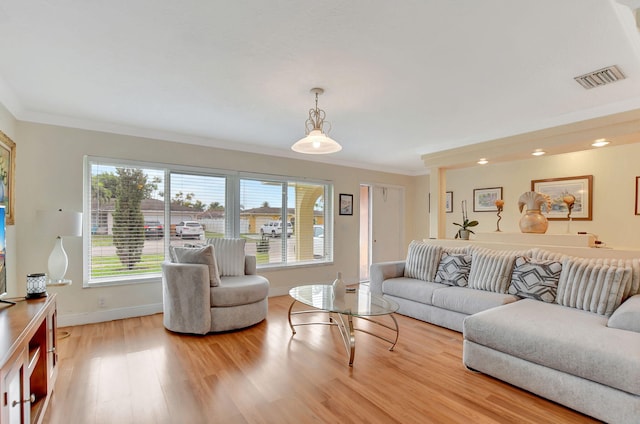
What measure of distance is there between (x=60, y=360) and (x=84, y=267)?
1221 mm

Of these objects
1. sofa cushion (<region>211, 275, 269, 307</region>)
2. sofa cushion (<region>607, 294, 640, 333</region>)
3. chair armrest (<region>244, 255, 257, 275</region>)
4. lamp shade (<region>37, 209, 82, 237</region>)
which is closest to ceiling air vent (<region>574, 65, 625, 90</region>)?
sofa cushion (<region>607, 294, 640, 333</region>)

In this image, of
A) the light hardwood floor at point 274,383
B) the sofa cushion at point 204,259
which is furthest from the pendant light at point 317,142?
the light hardwood floor at point 274,383

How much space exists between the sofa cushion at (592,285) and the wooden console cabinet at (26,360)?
12.2 ft

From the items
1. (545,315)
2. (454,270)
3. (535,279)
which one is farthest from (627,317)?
(454,270)

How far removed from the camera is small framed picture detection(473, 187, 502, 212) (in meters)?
5.50

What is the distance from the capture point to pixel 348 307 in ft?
9.04

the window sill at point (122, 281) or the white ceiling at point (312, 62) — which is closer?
the white ceiling at point (312, 62)

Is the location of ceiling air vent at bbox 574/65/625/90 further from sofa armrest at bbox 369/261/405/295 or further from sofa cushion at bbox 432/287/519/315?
sofa armrest at bbox 369/261/405/295

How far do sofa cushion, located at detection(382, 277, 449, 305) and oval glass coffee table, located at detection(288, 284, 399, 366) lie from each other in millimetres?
504

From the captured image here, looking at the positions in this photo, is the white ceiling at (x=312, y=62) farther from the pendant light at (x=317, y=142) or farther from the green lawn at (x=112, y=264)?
the green lawn at (x=112, y=264)

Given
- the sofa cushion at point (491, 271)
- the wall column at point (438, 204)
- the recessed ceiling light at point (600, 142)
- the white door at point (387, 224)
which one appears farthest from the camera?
the white door at point (387, 224)

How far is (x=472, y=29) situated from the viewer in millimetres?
1816

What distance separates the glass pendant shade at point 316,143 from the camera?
2594 mm

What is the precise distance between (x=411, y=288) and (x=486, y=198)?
2940mm
